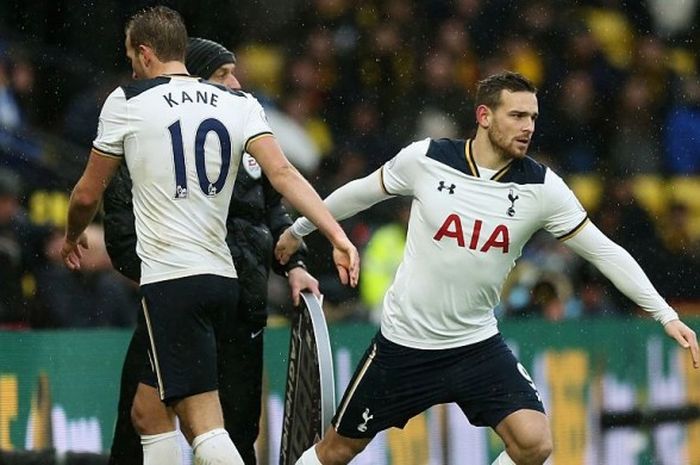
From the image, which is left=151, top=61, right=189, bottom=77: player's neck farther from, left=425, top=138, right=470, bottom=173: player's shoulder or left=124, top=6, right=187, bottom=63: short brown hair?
left=425, top=138, right=470, bottom=173: player's shoulder

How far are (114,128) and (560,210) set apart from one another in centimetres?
171

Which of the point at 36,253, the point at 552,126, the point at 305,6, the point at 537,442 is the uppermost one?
the point at 305,6

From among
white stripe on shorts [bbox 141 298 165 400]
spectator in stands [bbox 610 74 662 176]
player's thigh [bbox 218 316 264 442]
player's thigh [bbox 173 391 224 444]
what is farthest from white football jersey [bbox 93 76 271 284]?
spectator in stands [bbox 610 74 662 176]

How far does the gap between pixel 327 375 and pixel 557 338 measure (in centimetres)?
261

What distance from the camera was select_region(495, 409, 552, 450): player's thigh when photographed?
20.6ft

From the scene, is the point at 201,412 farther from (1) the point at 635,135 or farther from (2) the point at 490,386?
(1) the point at 635,135

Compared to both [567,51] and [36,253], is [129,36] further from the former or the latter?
[567,51]

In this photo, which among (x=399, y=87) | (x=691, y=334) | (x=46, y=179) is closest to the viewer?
(x=691, y=334)

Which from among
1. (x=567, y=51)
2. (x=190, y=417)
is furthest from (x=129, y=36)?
(x=567, y=51)

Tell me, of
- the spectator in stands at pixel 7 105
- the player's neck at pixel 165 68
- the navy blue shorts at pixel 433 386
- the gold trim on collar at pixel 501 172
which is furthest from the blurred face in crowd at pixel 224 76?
the spectator in stands at pixel 7 105

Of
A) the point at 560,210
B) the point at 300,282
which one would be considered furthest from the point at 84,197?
the point at 560,210

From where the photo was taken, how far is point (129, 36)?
19.3ft

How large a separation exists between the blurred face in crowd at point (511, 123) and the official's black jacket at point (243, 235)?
35.7 inches

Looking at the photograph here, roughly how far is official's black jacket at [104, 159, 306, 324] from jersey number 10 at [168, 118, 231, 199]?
0.69 metres
